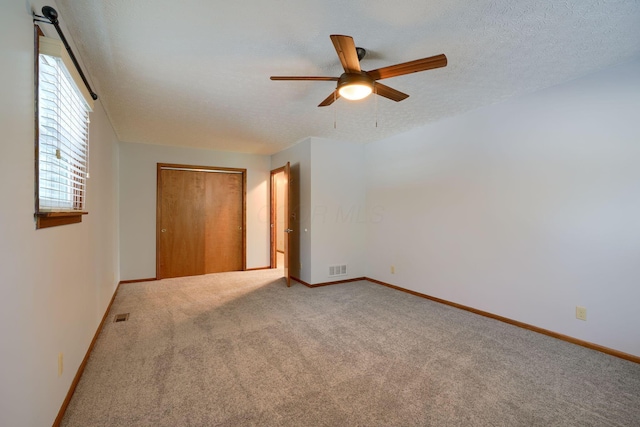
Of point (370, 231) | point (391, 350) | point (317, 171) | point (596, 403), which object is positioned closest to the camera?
point (596, 403)

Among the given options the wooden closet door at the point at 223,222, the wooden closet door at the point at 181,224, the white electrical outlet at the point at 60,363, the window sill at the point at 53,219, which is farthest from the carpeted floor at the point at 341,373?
the wooden closet door at the point at 223,222

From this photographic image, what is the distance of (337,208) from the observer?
4.86 metres

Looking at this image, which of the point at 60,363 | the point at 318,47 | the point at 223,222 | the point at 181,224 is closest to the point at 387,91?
the point at 318,47

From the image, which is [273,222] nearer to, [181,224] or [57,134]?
[181,224]

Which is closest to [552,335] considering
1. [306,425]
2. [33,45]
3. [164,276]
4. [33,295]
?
[306,425]

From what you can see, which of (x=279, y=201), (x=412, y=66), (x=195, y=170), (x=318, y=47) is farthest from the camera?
(x=279, y=201)

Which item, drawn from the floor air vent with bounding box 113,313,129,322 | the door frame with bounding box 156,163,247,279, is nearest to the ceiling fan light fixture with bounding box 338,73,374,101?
the floor air vent with bounding box 113,313,129,322

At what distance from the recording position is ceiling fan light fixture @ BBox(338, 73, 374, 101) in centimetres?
202

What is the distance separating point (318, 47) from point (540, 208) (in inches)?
105

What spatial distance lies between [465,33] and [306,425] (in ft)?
8.93

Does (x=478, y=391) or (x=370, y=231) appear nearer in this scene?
(x=478, y=391)

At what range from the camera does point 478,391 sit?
1955mm

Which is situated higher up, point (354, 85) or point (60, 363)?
point (354, 85)

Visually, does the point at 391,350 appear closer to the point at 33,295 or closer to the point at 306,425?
the point at 306,425
